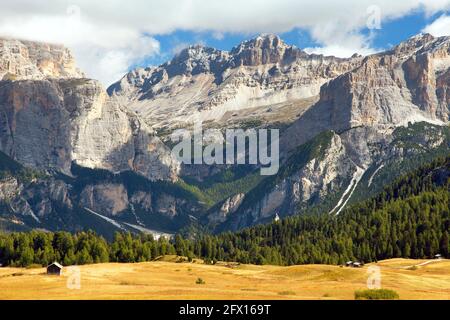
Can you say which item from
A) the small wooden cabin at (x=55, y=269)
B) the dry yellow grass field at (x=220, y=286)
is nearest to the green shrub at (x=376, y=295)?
the dry yellow grass field at (x=220, y=286)

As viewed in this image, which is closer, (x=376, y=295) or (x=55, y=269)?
(x=376, y=295)

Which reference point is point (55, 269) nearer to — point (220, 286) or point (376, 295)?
point (220, 286)

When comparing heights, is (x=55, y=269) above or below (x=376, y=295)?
above

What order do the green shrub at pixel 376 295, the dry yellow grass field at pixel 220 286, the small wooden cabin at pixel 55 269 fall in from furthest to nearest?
the small wooden cabin at pixel 55 269 → the dry yellow grass field at pixel 220 286 → the green shrub at pixel 376 295

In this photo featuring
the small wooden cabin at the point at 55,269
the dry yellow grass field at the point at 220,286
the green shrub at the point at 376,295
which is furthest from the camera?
the small wooden cabin at the point at 55,269

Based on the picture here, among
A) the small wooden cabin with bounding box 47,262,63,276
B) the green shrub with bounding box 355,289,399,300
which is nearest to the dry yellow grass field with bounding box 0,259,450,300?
the green shrub with bounding box 355,289,399,300

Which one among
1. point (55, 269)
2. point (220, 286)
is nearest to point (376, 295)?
point (220, 286)

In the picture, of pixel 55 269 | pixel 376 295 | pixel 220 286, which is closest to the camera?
pixel 376 295

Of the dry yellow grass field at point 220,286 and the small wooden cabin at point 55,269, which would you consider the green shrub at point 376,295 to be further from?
the small wooden cabin at point 55,269

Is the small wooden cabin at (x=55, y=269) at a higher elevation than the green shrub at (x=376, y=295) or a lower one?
higher

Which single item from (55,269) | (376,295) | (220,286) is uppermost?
(55,269)

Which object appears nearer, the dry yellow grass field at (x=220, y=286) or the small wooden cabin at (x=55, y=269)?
the dry yellow grass field at (x=220, y=286)
